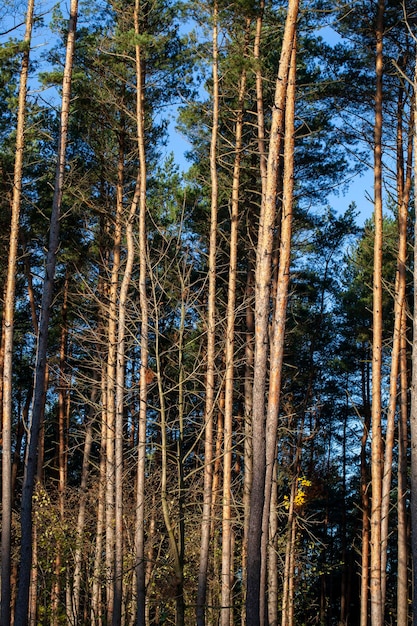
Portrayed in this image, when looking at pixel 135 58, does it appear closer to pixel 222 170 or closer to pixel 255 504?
pixel 222 170

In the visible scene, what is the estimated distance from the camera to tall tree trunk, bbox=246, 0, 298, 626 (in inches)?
348

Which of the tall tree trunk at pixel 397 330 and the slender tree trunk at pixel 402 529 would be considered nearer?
the tall tree trunk at pixel 397 330

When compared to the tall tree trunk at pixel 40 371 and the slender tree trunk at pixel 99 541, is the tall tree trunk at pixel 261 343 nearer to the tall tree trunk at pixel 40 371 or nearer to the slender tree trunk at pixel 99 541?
the tall tree trunk at pixel 40 371

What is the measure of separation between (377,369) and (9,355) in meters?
6.27

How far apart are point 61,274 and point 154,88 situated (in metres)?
9.01

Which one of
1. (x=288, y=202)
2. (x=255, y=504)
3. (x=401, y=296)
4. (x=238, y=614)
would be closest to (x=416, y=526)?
(x=255, y=504)

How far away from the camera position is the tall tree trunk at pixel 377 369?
41.4 feet

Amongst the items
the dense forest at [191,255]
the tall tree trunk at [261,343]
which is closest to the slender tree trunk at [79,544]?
the dense forest at [191,255]

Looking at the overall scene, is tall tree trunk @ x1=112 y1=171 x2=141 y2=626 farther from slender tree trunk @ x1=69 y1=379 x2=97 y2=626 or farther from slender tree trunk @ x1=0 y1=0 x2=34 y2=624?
slender tree trunk @ x1=69 y1=379 x2=97 y2=626

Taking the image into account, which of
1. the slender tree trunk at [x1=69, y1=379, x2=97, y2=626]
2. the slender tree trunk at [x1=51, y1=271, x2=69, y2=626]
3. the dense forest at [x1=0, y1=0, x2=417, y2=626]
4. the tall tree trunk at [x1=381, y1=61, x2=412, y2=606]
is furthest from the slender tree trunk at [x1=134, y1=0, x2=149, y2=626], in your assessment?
the slender tree trunk at [x1=51, y1=271, x2=69, y2=626]

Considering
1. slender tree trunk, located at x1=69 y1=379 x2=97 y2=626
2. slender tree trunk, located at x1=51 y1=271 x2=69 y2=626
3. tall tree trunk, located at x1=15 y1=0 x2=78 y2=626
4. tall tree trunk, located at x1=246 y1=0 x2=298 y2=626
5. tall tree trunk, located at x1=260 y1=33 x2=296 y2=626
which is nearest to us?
tall tree trunk, located at x1=246 y1=0 x2=298 y2=626

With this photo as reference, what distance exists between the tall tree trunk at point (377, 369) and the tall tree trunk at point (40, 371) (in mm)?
5488

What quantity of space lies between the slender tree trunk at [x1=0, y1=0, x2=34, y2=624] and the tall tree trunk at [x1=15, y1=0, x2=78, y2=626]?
1.32 m

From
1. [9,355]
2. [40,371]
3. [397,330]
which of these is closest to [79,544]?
[9,355]
